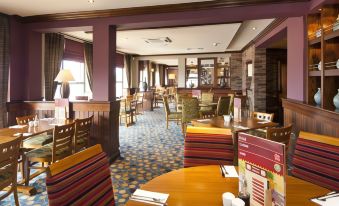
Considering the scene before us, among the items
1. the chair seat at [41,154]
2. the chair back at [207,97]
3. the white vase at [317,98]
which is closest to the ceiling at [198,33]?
the chair back at [207,97]

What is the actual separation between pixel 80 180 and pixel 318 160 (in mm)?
A: 1600

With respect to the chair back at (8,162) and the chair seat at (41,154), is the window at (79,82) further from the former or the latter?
the chair back at (8,162)

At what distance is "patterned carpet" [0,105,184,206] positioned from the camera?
9.65 feet

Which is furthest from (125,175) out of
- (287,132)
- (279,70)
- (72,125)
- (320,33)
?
(279,70)

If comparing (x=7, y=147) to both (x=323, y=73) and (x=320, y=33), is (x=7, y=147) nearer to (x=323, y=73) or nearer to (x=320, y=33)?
(x=323, y=73)

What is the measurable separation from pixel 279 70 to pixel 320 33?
4.72m

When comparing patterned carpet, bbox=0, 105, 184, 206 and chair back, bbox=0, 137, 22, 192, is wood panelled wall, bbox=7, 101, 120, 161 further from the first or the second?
chair back, bbox=0, 137, 22, 192

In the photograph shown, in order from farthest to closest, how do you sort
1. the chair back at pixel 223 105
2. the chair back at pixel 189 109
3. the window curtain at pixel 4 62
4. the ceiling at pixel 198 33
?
the chair back at pixel 223 105 → the chair back at pixel 189 109 → the ceiling at pixel 198 33 → the window curtain at pixel 4 62

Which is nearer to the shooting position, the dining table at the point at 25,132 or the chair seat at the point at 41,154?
the dining table at the point at 25,132

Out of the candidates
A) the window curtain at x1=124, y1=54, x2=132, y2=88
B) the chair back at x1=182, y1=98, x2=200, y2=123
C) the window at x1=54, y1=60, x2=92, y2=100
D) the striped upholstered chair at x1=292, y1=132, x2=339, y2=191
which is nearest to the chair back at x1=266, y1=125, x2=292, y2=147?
the striped upholstered chair at x1=292, y1=132, x2=339, y2=191

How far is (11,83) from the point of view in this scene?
4.50 metres

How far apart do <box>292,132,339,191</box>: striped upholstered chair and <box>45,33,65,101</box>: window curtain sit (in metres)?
5.49

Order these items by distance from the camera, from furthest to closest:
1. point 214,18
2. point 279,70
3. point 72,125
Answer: point 279,70 → point 214,18 → point 72,125

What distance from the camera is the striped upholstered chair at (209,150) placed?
6.53ft
